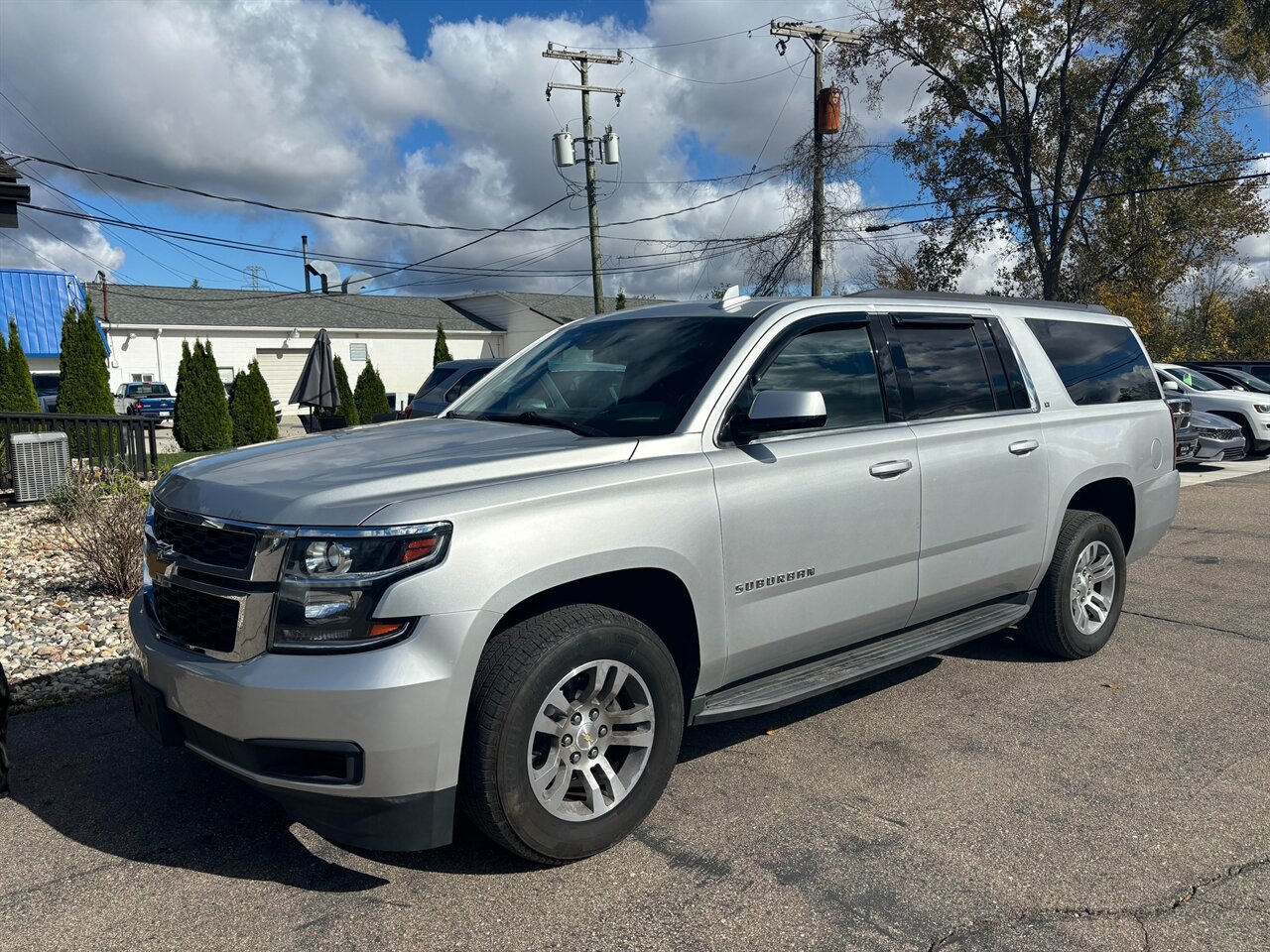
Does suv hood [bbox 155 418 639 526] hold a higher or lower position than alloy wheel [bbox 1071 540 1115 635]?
higher

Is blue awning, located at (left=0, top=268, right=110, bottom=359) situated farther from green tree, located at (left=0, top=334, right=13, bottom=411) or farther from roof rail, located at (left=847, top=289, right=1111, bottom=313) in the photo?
roof rail, located at (left=847, top=289, right=1111, bottom=313)

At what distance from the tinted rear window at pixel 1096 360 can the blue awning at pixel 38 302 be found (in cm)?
3851

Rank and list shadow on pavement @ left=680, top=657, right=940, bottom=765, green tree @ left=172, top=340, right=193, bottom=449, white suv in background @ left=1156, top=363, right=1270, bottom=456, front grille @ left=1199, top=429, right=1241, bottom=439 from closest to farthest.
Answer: shadow on pavement @ left=680, top=657, right=940, bottom=765, front grille @ left=1199, top=429, right=1241, bottom=439, white suv in background @ left=1156, top=363, right=1270, bottom=456, green tree @ left=172, top=340, right=193, bottom=449

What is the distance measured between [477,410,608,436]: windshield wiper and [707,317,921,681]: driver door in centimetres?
49

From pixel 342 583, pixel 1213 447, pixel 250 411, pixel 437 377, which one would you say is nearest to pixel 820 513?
pixel 342 583

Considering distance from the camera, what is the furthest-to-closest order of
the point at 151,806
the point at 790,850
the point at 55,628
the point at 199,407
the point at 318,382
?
the point at 199,407
the point at 318,382
the point at 55,628
the point at 151,806
the point at 790,850

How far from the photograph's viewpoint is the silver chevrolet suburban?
9.32ft

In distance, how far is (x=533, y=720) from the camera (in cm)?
304

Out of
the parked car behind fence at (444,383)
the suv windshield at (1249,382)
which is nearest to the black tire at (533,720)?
the parked car behind fence at (444,383)

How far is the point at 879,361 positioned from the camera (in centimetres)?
439

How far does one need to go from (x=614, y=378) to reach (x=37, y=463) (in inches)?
354

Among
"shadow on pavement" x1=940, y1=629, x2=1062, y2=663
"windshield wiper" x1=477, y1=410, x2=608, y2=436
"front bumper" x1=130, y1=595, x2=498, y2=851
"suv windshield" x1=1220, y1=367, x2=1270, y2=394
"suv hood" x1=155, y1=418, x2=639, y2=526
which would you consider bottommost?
"shadow on pavement" x1=940, y1=629, x2=1062, y2=663

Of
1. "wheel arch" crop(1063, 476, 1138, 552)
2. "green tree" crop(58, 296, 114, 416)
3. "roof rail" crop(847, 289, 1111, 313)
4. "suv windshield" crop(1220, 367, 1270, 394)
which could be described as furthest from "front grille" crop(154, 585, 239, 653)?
"suv windshield" crop(1220, 367, 1270, 394)

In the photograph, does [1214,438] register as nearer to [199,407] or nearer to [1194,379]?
[1194,379]
